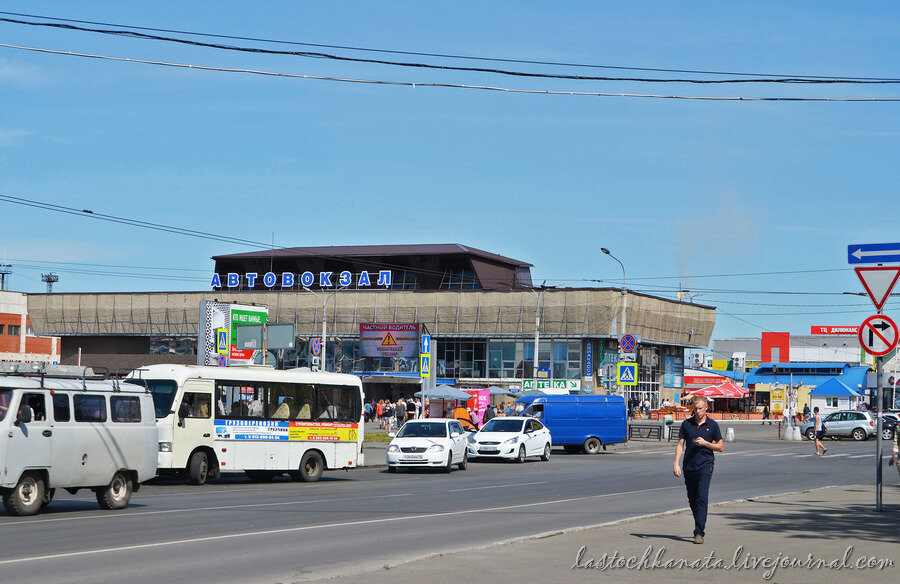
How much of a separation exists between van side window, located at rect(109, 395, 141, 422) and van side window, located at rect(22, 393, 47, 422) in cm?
138

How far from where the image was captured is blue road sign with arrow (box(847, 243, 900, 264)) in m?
15.4

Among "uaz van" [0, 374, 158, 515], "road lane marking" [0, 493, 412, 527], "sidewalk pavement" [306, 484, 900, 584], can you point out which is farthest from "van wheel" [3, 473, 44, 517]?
"sidewalk pavement" [306, 484, 900, 584]

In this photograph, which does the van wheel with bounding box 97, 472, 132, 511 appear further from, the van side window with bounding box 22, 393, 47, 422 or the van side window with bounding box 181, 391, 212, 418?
the van side window with bounding box 181, 391, 212, 418

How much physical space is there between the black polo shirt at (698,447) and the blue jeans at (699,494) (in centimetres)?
7

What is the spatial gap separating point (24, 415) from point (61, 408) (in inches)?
43.5

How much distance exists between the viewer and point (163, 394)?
24.7m

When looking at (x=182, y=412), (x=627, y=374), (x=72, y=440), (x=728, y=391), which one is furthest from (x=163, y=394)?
(x=728, y=391)

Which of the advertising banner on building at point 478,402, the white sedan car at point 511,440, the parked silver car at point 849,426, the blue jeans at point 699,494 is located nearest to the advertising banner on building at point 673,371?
the parked silver car at point 849,426

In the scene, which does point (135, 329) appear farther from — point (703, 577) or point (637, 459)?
point (703, 577)

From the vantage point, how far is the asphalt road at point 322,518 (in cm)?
1134

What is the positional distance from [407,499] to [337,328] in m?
64.0

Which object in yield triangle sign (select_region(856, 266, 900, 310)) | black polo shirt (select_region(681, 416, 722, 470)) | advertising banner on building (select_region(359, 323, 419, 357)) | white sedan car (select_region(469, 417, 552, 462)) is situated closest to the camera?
black polo shirt (select_region(681, 416, 722, 470))

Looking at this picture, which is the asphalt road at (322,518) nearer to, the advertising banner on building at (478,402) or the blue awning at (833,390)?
the advertising banner on building at (478,402)

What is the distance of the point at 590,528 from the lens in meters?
14.0
